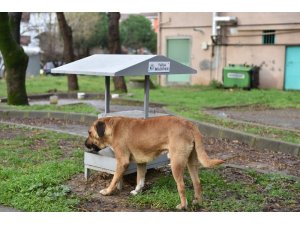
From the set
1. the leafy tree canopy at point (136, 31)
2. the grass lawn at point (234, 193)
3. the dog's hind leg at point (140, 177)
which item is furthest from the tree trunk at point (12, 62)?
the leafy tree canopy at point (136, 31)

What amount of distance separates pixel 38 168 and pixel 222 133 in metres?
4.21

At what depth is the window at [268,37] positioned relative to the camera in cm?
2212

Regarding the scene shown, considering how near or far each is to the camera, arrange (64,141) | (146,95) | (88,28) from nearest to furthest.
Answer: (146,95), (64,141), (88,28)

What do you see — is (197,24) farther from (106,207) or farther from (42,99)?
(106,207)

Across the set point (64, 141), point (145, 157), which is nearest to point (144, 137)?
point (145, 157)

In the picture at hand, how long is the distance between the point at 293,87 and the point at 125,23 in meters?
29.4

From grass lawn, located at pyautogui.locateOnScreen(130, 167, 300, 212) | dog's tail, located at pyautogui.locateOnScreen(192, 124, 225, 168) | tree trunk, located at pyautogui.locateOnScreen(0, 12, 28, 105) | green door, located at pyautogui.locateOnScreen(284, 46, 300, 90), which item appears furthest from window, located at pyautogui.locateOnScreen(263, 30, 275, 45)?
dog's tail, located at pyautogui.locateOnScreen(192, 124, 225, 168)

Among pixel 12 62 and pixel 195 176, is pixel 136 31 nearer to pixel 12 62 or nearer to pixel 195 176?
pixel 12 62

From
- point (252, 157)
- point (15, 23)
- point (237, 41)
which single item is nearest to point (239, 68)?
point (237, 41)

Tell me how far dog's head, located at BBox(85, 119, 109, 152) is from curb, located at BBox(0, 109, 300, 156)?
12.2 feet

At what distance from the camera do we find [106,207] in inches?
202

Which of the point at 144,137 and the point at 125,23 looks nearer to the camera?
A: the point at 144,137

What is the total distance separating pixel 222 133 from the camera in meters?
9.40

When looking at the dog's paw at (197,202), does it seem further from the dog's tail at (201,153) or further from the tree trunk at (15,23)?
the tree trunk at (15,23)
